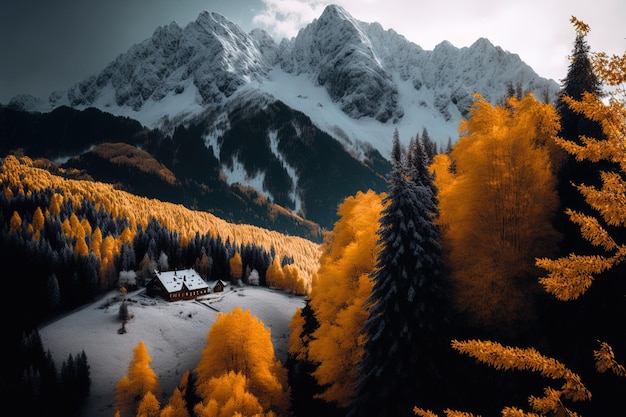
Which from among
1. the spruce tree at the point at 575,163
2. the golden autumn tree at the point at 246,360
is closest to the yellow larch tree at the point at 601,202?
the spruce tree at the point at 575,163

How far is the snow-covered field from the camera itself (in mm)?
44438

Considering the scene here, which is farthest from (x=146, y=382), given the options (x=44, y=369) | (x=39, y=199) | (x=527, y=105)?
(x=39, y=199)

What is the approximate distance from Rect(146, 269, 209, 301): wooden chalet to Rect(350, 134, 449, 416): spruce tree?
60.5 meters

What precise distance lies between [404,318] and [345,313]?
224 inches

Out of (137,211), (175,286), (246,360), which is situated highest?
(137,211)

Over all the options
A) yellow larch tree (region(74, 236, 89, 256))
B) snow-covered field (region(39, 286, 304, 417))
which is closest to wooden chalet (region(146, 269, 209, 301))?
snow-covered field (region(39, 286, 304, 417))

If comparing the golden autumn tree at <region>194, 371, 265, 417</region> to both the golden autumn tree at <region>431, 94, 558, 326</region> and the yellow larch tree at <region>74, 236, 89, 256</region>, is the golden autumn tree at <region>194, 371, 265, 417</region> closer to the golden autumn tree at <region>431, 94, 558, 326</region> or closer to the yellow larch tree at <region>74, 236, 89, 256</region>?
the golden autumn tree at <region>431, 94, 558, 326</region>

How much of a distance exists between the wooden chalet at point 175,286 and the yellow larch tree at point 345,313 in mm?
53172

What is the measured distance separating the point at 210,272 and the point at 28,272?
39.2 m

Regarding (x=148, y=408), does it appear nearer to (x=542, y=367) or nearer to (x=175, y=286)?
(x=175, y=286)

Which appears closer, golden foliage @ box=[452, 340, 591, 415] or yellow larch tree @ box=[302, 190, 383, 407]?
golden foliage @ box=[452, 340, 591, 415]

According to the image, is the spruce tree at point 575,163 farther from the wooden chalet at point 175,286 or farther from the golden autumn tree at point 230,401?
the wooden chalet at point 175,286

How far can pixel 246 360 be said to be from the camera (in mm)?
33969

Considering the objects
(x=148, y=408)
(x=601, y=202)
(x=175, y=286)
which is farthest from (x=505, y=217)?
(x=175, y=286)
